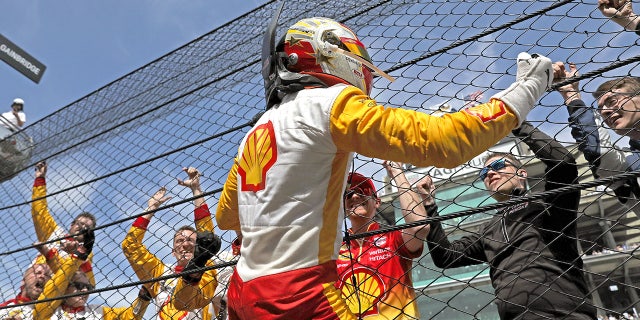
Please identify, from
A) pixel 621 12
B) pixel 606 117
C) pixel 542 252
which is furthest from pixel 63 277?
pixel 621 12

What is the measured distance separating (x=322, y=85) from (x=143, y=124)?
1.76 metres

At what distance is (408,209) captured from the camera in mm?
1756

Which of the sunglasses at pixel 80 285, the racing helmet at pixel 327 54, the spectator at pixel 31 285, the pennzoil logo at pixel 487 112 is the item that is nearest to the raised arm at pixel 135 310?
the sunglasses at pixel 80 285

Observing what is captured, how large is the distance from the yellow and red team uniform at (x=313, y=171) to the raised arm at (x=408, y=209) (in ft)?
1.76

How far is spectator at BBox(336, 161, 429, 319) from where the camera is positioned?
170 cm

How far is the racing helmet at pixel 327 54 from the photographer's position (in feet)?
4.33

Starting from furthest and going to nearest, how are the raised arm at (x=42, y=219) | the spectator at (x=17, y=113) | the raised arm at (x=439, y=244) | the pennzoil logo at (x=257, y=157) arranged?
the spectator at (x=17, y=113)
the raised arm at (x=42, y=219)
the raised arm at (x=439, y=244)
the pennzoil logo at (x=257, y=157)

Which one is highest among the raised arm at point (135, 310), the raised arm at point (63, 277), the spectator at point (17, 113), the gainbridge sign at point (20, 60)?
the gainbridge sign at point (20, 60)

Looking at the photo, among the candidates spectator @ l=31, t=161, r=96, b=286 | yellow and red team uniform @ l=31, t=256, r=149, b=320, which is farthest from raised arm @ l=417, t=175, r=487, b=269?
spectator @ l=31, t=161, r=96, b=286

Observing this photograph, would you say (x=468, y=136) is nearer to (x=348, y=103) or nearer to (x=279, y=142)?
(x=348, y=103)

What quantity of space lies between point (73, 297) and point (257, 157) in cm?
202

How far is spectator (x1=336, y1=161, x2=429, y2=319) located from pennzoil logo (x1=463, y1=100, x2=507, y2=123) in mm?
571

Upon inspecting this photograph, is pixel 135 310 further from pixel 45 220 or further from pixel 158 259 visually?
pixel 45 220

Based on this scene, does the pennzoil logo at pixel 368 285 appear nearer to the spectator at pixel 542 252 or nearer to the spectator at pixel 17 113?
the spectator at pixel 542 252
